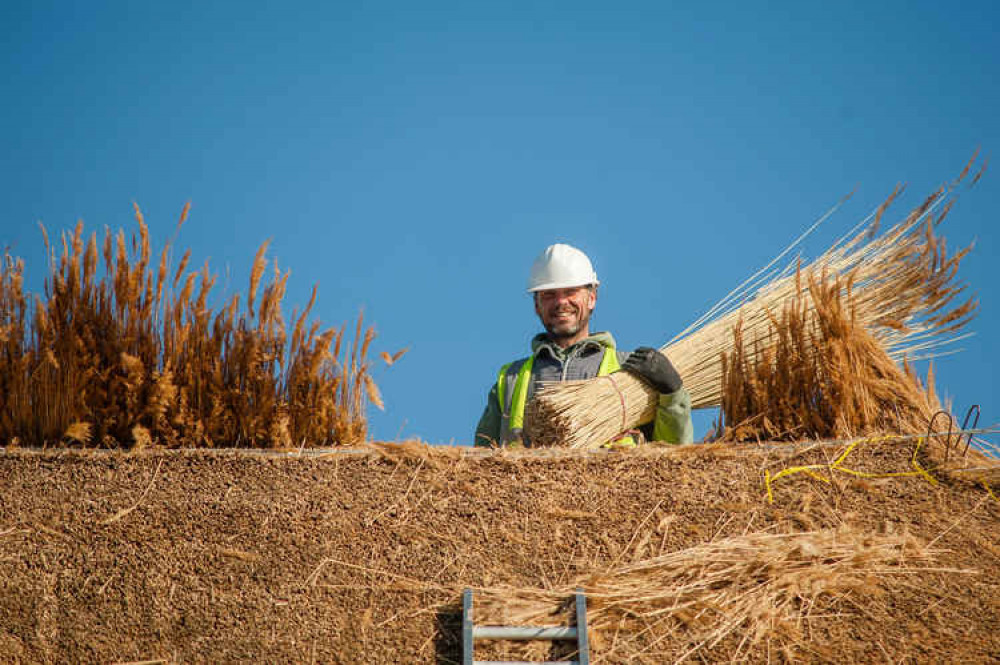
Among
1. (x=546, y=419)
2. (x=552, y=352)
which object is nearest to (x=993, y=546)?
(x=546, y=419)

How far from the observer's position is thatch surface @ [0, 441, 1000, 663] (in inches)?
132

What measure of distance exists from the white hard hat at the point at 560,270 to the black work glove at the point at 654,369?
38.5 inches

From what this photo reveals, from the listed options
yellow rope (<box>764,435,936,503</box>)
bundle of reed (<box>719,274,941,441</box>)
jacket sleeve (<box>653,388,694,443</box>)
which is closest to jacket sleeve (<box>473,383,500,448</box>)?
jacket sleeve (<box>653,388,694,443</box>)

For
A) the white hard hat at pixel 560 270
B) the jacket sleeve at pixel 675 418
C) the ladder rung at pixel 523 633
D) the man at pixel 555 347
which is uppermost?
the white hard hat at pixel 560 270

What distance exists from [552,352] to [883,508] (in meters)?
2.13

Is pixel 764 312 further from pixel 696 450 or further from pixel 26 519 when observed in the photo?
pixel 26 519

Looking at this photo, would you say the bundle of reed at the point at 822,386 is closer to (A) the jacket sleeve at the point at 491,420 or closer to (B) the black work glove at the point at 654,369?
(B) the black work glove at the point at 654,369

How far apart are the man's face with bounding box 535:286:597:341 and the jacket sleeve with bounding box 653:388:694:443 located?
3.18 ft

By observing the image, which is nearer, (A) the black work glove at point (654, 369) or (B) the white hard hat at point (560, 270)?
(A) the black work glove at point (654, 369)

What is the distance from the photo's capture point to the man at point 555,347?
527cm

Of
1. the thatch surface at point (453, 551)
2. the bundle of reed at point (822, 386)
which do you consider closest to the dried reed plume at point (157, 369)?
the thatch surface at point (453, 551)

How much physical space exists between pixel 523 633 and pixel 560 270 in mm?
2649

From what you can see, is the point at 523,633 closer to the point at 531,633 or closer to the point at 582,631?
the point at 531,633

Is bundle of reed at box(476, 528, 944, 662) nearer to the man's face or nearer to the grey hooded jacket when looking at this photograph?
the grey hooded jacket
